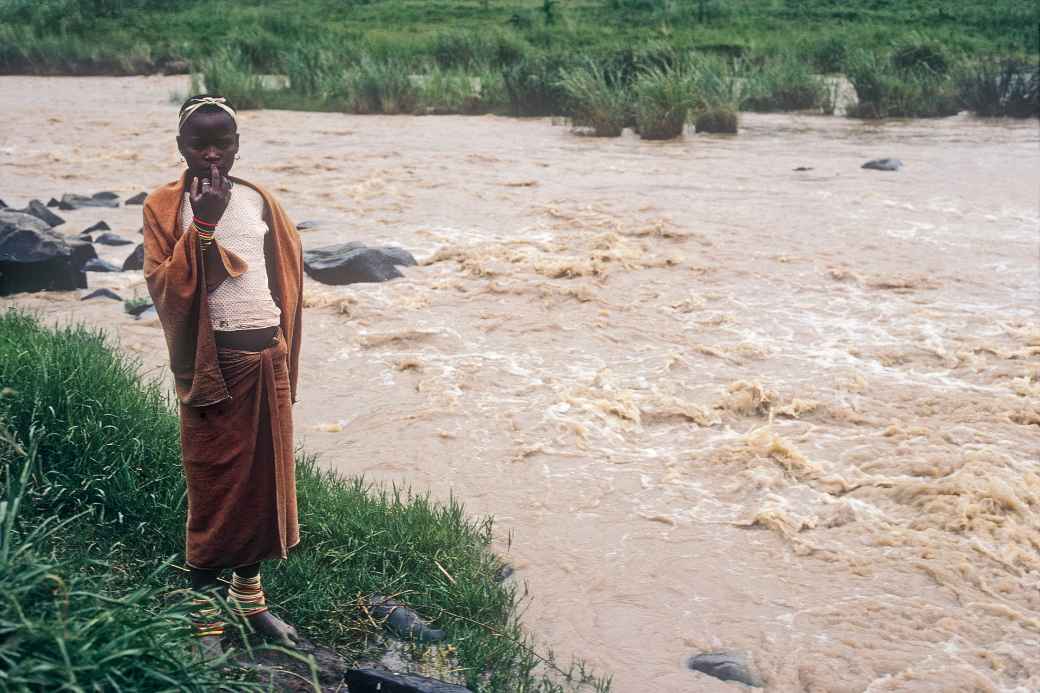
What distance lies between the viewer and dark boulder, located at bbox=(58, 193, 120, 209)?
11.1 m

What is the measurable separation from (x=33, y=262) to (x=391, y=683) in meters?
6.03

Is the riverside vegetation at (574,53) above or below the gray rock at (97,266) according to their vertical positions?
above

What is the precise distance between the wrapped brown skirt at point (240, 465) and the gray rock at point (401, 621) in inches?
25.8

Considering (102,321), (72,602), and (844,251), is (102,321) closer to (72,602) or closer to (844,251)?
(72,602)

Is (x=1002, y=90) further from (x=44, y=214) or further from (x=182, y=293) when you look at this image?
(x=182, y=293)

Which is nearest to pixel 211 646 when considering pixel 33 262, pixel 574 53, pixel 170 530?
pixel 170 530

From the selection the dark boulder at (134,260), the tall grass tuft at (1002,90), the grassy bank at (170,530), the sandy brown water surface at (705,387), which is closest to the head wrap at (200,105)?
the grassy bank at (170,530)

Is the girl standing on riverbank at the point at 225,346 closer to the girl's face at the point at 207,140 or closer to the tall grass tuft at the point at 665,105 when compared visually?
the girl's face at the point at 207,140

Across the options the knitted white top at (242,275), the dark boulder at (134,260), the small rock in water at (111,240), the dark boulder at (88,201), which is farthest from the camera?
the dark boulder at (88,201)

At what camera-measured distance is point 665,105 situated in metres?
15.7

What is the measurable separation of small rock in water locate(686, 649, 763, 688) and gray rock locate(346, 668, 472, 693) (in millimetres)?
1150

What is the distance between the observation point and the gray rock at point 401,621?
12.1ft

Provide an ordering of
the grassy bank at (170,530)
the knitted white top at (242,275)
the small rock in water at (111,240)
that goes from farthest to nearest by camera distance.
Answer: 1. the small rock in water at (111,240)
2. the grassy bank at (170,530)
3. the knitted white top at (242,275)

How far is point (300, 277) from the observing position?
3.36 meters
